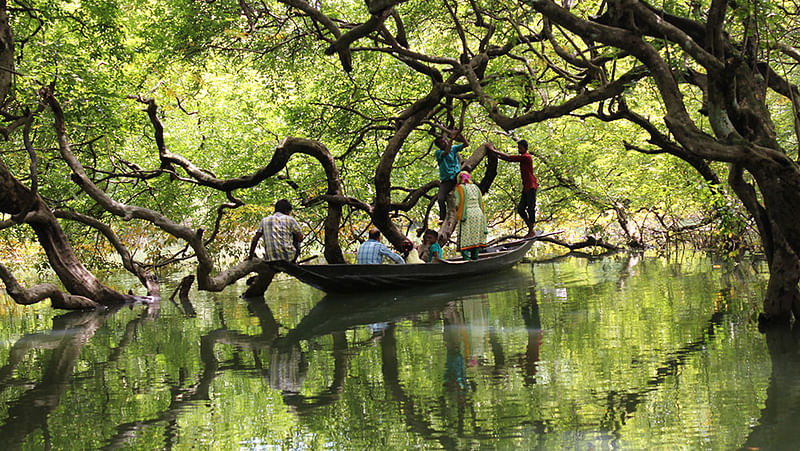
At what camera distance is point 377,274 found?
1097 cm

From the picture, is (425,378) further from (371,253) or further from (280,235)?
(371,253)

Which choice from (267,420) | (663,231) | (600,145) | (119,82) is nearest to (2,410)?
(267,420)

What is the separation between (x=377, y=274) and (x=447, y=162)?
2.40 m

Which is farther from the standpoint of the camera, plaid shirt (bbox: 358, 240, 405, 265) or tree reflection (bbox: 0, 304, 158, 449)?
plaid shirt (bbox: 358, 240, 405, 265)

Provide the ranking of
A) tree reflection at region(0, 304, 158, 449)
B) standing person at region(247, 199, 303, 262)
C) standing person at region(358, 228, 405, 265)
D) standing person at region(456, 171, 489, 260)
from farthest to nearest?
standing person at region(456, 171, 489, 260) → standing person at region(358, 228, 405, 265) → standing person at region(247, 199, 303, 262) → tree reflection at region(0, 304, 158, 449)

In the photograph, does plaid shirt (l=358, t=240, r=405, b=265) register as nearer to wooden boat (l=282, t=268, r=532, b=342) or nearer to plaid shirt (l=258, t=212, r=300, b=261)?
wooden boat (l=282, t=268, r=532, b=342)

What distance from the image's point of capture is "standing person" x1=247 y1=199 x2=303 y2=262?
34.3 feet

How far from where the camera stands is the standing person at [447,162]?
38.2 feet

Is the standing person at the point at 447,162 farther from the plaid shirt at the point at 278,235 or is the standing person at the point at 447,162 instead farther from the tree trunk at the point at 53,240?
the tree trunk at the point at 53,240

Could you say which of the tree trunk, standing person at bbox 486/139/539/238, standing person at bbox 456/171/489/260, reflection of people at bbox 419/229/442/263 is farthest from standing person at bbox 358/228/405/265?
the tree trunk

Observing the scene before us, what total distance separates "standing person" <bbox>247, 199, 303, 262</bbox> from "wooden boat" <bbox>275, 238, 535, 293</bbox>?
0.21 meters

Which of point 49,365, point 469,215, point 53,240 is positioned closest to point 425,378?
point 49,365

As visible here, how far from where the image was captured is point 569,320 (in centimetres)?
770

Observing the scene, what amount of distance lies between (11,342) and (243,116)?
12.0 meters
